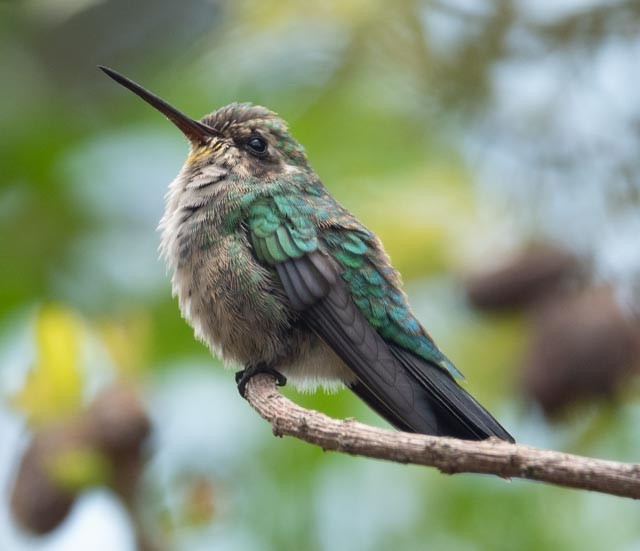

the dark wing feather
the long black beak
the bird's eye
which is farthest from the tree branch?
the bird's eye

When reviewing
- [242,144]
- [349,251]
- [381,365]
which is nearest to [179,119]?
[242,144]

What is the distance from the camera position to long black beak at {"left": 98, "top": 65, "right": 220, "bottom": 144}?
395 centimetres

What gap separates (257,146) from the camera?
4500mm

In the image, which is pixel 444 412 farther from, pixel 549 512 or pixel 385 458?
pixel 549 512

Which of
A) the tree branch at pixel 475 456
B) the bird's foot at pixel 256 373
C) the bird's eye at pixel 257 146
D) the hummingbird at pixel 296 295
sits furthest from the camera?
the bird's eye at pixel 257 146

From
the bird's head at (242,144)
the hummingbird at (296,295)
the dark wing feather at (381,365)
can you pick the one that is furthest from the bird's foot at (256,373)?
the bird's head at (242,144)

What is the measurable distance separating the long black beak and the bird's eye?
15 cm

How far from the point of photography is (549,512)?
5695 millimetres

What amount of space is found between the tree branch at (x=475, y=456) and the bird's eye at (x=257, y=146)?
1960 millimetres

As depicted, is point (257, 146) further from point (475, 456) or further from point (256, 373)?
point (475, 456)

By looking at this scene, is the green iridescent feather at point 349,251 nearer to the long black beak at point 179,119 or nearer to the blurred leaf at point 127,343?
the long black beak at point 179,119

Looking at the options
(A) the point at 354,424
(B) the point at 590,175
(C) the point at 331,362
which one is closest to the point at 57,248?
(C) the point at 331,362

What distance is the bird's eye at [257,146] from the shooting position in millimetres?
4473

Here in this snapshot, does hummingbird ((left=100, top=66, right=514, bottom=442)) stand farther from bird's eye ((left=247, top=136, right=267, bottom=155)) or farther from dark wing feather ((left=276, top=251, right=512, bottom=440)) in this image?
bird's eye ((left=247, top=136, right=267, bottom=155))
